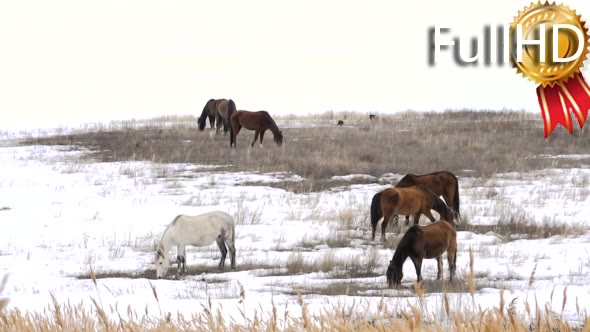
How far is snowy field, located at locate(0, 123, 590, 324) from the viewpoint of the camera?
28.7ft

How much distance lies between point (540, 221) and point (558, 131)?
15.0 m

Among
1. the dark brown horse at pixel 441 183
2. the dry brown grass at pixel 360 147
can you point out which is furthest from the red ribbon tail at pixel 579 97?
the dark brown horse at pixel 441 183

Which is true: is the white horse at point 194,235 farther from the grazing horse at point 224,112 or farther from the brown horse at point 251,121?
the grazing horse at point 224,112

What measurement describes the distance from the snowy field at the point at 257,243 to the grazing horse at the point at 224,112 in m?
7.66

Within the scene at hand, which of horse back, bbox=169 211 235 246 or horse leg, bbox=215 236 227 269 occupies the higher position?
horse back, bbox=169 211 235 246

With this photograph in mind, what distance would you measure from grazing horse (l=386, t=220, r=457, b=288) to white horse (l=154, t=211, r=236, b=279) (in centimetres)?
285

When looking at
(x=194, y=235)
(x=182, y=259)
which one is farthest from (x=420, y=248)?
(x=194, y=235)

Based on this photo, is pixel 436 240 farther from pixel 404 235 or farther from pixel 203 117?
pixel 203 117

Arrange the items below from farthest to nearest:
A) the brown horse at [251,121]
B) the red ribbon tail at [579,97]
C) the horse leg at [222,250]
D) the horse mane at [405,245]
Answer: the brown horse at [251,121] → the red ribbon tail at [579,97] → the horse leg at [222,250] → the horse mane at [405,245]

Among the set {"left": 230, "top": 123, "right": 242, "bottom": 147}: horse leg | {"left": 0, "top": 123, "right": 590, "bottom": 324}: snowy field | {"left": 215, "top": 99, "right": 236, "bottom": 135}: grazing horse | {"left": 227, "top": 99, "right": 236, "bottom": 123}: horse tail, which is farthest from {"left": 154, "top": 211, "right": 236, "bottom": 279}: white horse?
{"left": 215, "top": 99, "right": 236, "bottom": 135}: grazing horse

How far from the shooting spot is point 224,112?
33750 millimetres

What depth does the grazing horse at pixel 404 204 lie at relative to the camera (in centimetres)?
1482

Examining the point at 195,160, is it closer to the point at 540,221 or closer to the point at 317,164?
the point at 317,164

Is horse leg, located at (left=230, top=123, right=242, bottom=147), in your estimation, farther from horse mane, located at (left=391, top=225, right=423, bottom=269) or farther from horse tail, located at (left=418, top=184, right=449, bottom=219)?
horse mane, located at (left=391, top=225, right=423, bottom=269)
